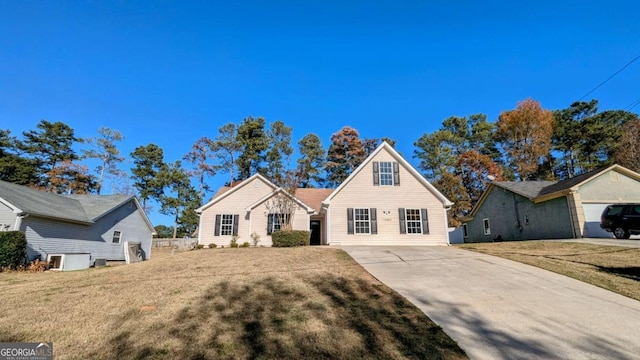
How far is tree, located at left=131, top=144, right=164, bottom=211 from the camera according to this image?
3753 centimetres

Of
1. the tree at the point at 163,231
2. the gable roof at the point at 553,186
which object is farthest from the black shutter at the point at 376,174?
the tree at the point at 163,231

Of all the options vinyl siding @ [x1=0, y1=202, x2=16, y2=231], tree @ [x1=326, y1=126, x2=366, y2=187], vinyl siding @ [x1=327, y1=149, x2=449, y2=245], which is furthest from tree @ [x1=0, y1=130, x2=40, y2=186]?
vinyl siding @ [x1=327, y1=149, x2=449, y2=245]

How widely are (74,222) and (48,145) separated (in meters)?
26.3

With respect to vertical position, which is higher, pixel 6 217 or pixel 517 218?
pixel 6 217

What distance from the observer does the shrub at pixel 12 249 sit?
477 inches

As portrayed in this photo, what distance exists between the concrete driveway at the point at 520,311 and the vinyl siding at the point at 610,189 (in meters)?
11.6

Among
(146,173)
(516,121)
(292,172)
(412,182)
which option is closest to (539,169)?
(516,121)

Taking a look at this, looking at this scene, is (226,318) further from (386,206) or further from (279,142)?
(279,142)

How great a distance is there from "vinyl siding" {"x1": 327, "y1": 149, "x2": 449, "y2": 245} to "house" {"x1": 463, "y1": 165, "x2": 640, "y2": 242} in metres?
6.31

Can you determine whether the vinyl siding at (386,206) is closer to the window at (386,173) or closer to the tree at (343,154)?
the window at (386,173)

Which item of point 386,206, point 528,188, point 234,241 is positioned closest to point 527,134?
point 528,188

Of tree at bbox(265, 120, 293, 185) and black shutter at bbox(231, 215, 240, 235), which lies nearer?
black shutter at bbox(231, 215, 240, 235)

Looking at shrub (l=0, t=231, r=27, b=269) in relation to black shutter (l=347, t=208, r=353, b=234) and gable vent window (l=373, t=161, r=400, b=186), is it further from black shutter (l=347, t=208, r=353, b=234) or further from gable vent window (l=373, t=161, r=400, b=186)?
gable vent window (l=373, t=161, r=400, b=186)

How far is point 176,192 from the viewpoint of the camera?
38000 millimetres
